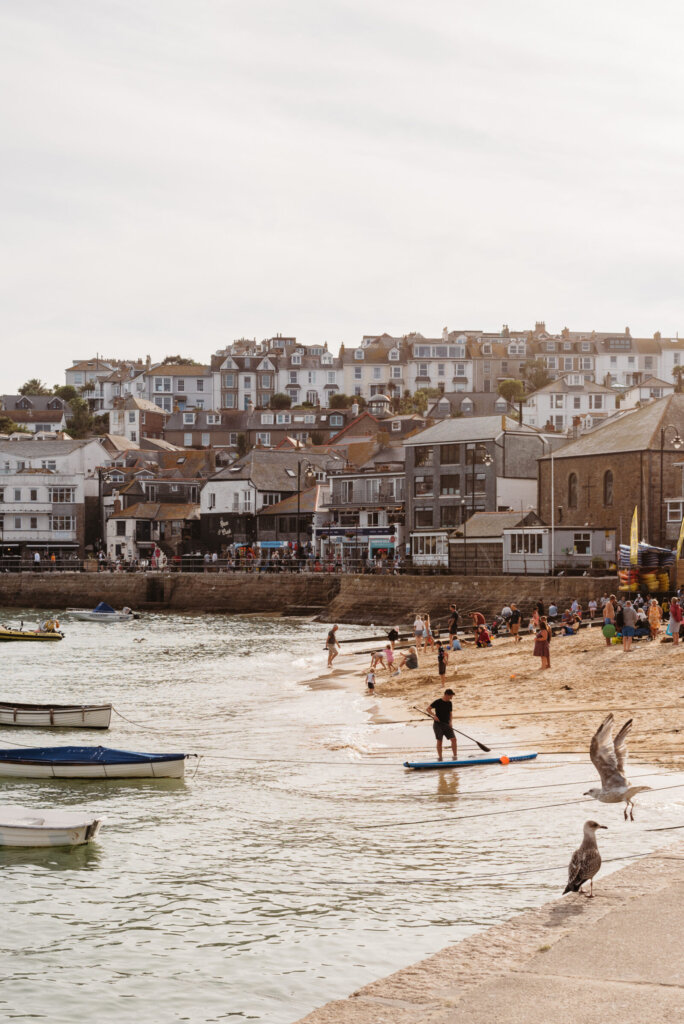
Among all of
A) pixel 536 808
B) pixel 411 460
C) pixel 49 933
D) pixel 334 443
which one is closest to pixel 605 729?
pixel 536 808

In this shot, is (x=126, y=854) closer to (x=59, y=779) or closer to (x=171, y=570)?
(x=59, y=779)

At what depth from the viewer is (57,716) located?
30953 millimetres

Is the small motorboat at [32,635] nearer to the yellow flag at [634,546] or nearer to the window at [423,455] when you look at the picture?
the yellow flag at [634,546]

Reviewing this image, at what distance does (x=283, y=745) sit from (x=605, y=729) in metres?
12.4

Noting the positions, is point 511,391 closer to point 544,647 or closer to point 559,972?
point 544,647

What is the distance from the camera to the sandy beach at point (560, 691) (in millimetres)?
23391

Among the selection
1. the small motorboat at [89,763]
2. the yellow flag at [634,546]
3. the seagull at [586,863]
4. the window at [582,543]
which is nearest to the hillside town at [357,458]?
the window at [582,543]

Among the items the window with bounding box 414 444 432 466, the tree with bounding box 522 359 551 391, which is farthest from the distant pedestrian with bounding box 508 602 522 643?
the tree with bounding box 522 359 551 391

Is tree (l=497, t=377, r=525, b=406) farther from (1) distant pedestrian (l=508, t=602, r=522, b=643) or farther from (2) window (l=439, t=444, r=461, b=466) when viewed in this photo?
(1) distant pedestrian (l=508, t=602, r=522, b=643)

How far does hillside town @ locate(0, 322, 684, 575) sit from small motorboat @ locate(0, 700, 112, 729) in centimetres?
3274

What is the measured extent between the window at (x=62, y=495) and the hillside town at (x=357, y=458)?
0.45 ft

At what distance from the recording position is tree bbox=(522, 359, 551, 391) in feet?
526

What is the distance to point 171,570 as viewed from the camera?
8906cm

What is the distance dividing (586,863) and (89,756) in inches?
510
